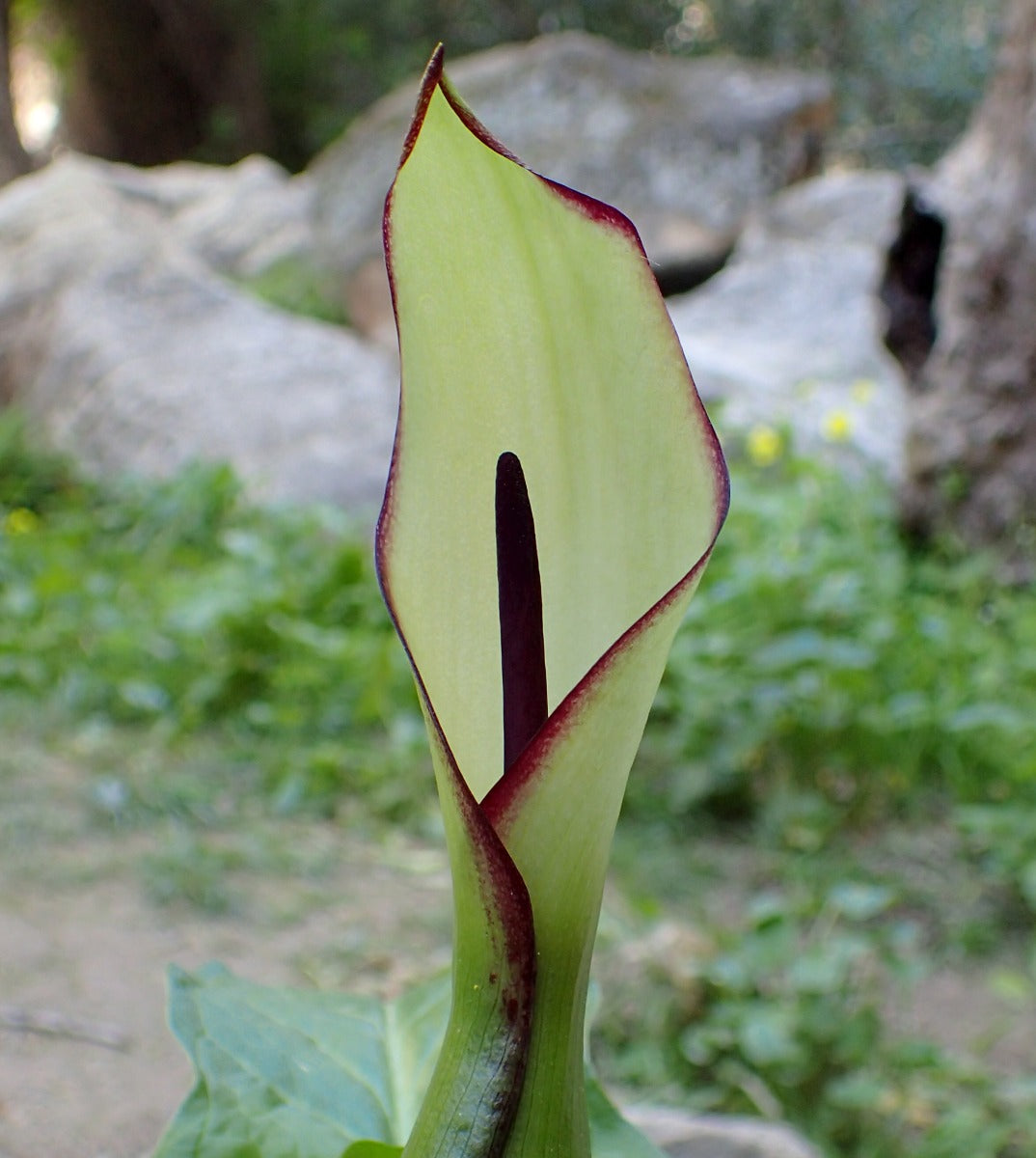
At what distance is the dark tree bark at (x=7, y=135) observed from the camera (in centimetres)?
547

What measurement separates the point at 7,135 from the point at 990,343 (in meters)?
4.85

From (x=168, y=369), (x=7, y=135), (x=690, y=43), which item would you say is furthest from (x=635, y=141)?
(x=690, y=43)

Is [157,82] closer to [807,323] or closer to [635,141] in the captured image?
[635,141]

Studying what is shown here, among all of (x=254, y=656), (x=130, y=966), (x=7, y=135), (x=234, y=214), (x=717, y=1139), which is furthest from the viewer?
(x=7, y=135)

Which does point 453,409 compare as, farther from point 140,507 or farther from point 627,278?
point 140,507

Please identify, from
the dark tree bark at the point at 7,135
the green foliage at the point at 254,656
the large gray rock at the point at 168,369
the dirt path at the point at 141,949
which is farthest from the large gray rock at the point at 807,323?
the dark tree bark at the point at 7,135

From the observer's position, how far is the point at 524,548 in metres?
0.34

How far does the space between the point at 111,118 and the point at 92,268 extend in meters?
3.96

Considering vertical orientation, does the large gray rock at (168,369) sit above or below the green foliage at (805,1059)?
above

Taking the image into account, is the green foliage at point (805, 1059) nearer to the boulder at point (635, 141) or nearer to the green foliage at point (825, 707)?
the green foliage at point (825, 707)

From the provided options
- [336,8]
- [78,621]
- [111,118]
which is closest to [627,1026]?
[78,621]

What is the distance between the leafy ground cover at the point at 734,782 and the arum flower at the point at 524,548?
2.23 feet

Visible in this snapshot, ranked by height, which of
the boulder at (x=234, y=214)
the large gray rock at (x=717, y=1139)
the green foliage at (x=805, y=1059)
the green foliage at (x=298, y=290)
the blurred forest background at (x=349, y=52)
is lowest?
the green foliage at (x=805, y=1059)

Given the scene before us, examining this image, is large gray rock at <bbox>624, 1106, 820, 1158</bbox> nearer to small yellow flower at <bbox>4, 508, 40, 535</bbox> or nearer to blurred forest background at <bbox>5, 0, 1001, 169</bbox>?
small yellow flower at <bbox>4, 508, 40, 535</bbox>
